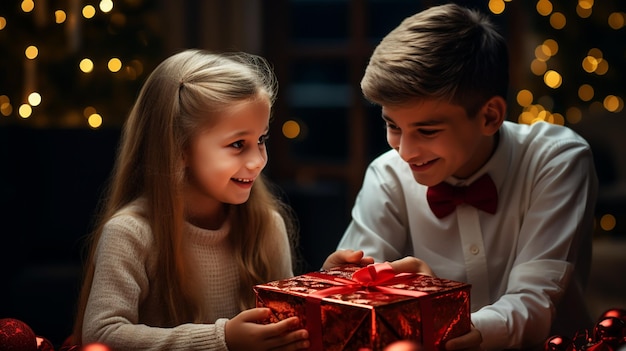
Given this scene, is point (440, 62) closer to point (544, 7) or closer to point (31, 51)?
point (31, 51)

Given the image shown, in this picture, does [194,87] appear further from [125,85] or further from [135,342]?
[125,85]

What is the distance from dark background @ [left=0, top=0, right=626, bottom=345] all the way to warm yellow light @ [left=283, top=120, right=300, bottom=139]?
37 millimetres

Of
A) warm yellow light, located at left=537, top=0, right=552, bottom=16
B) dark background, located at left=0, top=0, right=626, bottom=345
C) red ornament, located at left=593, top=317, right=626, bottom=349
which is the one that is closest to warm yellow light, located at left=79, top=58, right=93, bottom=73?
dark background, located at left=0, top=0, right=626, bottom=345

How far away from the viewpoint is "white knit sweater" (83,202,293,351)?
130 centimetres

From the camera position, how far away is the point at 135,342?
130 cm

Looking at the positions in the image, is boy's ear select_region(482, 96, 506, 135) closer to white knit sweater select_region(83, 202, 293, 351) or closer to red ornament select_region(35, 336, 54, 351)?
white knit sweater select_region(83, 202, 293, 351)

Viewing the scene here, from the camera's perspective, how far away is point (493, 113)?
164cm

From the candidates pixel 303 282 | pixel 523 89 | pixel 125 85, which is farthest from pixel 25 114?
pixel 303 282

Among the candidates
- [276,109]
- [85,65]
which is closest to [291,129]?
[276,109]

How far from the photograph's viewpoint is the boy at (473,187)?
5.01 feet

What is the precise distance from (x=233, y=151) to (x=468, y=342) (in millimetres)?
525

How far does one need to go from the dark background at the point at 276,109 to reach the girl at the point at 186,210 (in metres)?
0.47

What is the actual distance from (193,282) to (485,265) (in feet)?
1.95

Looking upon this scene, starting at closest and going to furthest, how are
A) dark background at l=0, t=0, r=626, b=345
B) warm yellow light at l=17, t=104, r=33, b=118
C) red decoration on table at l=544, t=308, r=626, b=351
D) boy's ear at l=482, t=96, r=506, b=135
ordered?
red decoration on table at l=544, t=308, r=626, b=351 → boy's ear at l=482, t=96, r=506, b=135 → dark background at l=0, t=0, r=626, b=345 → warm yellow light at l=17, t=104, r=33, b=118
